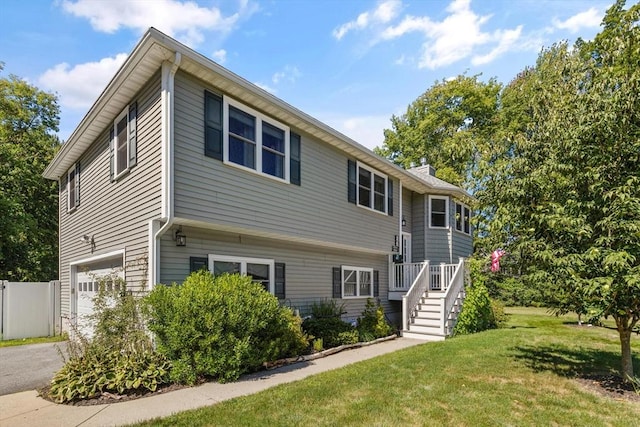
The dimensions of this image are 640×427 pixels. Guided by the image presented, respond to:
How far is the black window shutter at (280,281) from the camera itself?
9.22m

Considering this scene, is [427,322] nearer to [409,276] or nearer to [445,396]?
[409,276]

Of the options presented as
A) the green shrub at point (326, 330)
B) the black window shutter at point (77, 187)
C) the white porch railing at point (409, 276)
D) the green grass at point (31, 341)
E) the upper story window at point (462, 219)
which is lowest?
the green grass at point (31, 341)

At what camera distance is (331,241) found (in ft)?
34.4

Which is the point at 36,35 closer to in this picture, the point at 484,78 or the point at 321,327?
the point at 321,327

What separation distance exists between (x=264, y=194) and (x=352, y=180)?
12.9ft

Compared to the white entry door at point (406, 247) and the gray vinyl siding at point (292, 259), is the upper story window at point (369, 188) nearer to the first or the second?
the gray vinyl siding at point (292, 259)

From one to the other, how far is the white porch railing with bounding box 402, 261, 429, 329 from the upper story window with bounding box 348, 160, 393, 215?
248 centimetres

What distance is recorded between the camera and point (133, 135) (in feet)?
26.1

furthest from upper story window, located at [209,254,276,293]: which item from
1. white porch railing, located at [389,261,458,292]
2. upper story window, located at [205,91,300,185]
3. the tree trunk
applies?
the tree trunk

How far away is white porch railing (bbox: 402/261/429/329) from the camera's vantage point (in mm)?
11562

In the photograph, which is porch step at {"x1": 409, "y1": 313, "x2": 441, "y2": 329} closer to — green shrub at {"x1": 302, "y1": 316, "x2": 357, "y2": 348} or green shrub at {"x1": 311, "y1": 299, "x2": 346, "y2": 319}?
green shrub at {"x1": 311, "y1": 299, "x2": 346, "y2": 319}

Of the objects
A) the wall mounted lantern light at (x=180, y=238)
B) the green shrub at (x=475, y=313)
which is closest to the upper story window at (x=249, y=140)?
the wall mounted lantern light at (x=180, y=238)

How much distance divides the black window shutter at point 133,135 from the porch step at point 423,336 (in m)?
8.68

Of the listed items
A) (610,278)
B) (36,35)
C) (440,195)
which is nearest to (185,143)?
(36,35)
